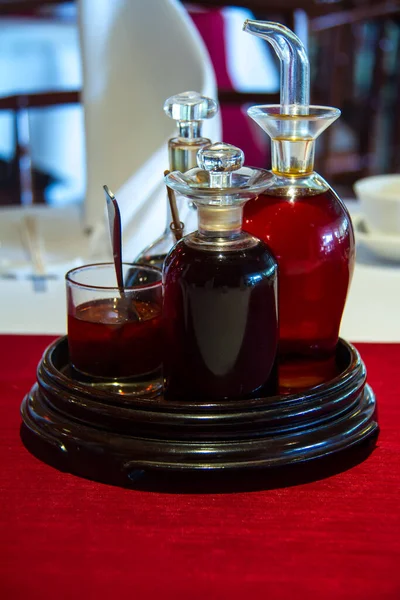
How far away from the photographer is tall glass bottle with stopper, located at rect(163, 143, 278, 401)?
455mm

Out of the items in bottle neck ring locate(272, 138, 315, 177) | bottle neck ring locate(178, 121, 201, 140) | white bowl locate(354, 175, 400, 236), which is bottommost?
white bowl locate(354, 175, 400, 236)

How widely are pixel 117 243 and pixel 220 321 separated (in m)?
0.10

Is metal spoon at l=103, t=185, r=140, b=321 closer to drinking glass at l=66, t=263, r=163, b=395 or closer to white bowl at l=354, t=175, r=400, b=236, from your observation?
drinking glass at l=66, t=263, r=163, b=395

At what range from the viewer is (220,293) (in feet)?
1.50

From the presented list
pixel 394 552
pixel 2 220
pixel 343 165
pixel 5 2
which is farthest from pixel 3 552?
pixel 343 165

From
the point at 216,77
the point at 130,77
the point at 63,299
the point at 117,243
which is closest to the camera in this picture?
the point at 117,243

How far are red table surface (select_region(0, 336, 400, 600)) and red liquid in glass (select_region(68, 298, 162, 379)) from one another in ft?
0.24

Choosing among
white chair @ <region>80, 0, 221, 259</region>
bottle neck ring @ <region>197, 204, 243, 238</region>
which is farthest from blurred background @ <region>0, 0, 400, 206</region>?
bottle neck ring @ <region>197, 204, 243, 238</region>

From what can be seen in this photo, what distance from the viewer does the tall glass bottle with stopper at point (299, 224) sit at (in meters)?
0.51

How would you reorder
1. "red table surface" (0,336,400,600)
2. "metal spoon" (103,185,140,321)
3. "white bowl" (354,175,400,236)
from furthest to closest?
1. "white bowl" (354,175,400,236)
2. "metal spoon" (103,185,140,321)
3. "red table surface" (0,336,400,600)

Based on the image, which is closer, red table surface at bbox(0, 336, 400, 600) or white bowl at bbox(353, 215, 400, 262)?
red table surface at bbox(0, 336, 400, 600)

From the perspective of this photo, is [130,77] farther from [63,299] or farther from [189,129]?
[189,129]

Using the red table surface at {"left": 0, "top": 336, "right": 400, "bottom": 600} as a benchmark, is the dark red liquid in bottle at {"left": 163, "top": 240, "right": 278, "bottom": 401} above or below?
above

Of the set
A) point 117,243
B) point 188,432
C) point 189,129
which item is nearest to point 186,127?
point 189,129
